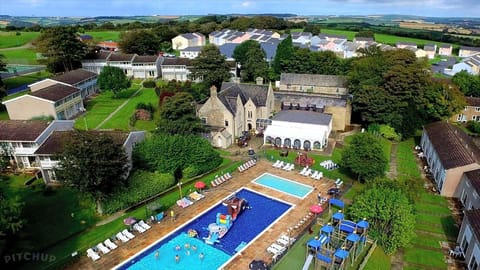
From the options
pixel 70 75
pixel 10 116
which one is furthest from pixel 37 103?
pixel 70 75

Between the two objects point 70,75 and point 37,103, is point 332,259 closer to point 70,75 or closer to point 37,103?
point 37,103

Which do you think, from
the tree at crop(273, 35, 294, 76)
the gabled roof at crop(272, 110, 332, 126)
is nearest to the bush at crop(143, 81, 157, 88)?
the tree at crop(273, 35, 294, 76)

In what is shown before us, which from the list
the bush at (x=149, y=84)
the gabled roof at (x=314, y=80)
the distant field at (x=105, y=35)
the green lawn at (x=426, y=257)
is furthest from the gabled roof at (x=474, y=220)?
the distant field at (x=105, y=35)

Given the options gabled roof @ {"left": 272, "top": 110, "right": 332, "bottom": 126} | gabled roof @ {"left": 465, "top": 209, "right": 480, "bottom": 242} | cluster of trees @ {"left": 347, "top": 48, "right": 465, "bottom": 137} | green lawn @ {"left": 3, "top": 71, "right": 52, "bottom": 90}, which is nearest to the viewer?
gabled roof @ {"left": 465, "top": 209, "right": 480, "bottom": 242}

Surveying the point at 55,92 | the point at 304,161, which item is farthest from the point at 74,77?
the point at 304,161

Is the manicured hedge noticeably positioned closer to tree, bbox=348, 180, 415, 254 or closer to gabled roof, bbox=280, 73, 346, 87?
tree, bbox=348, 180, 415, 254

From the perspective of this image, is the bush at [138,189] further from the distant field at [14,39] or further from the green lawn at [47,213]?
the distant field at [14,39]

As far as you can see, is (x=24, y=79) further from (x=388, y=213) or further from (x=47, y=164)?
(x=388, y=213)
